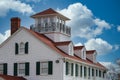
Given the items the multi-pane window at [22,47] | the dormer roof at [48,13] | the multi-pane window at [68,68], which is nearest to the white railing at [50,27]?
the dormer roof at [48,13]

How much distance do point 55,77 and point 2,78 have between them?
6.46m

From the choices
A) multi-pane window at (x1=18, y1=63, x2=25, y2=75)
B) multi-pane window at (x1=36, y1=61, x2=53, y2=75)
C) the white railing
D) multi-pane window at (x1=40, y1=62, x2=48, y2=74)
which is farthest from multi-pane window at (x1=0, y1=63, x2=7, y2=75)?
the white railing

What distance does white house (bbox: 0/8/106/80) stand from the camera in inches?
1877

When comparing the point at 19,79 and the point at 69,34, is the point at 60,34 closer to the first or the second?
the point at 69,34

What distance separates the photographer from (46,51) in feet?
159

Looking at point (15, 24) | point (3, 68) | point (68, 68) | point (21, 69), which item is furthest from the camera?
point (15, 24)

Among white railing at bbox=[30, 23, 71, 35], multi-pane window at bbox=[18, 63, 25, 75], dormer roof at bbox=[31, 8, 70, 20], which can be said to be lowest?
multi-pane window at bbox=[18, 63, 25, 75]

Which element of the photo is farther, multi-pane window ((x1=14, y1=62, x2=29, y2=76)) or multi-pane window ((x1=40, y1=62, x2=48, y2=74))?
multi-pane window ((x1=14, y1=62, x2=29, y2=76))

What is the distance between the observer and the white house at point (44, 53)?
4768 cm

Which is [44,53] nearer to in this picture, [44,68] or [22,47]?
[44,68]

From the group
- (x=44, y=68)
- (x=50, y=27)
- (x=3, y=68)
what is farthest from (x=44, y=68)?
(x=50, y=27)

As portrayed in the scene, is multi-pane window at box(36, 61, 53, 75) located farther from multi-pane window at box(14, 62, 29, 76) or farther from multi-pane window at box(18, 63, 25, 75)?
multi-pane window at box(18, 63, 25, 75)

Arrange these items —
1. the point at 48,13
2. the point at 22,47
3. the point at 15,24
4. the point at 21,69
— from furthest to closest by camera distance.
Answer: the point at 48,13 → the point at 15,24 → the point at 22,47 → the point at 21,69

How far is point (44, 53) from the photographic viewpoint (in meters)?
48.5
